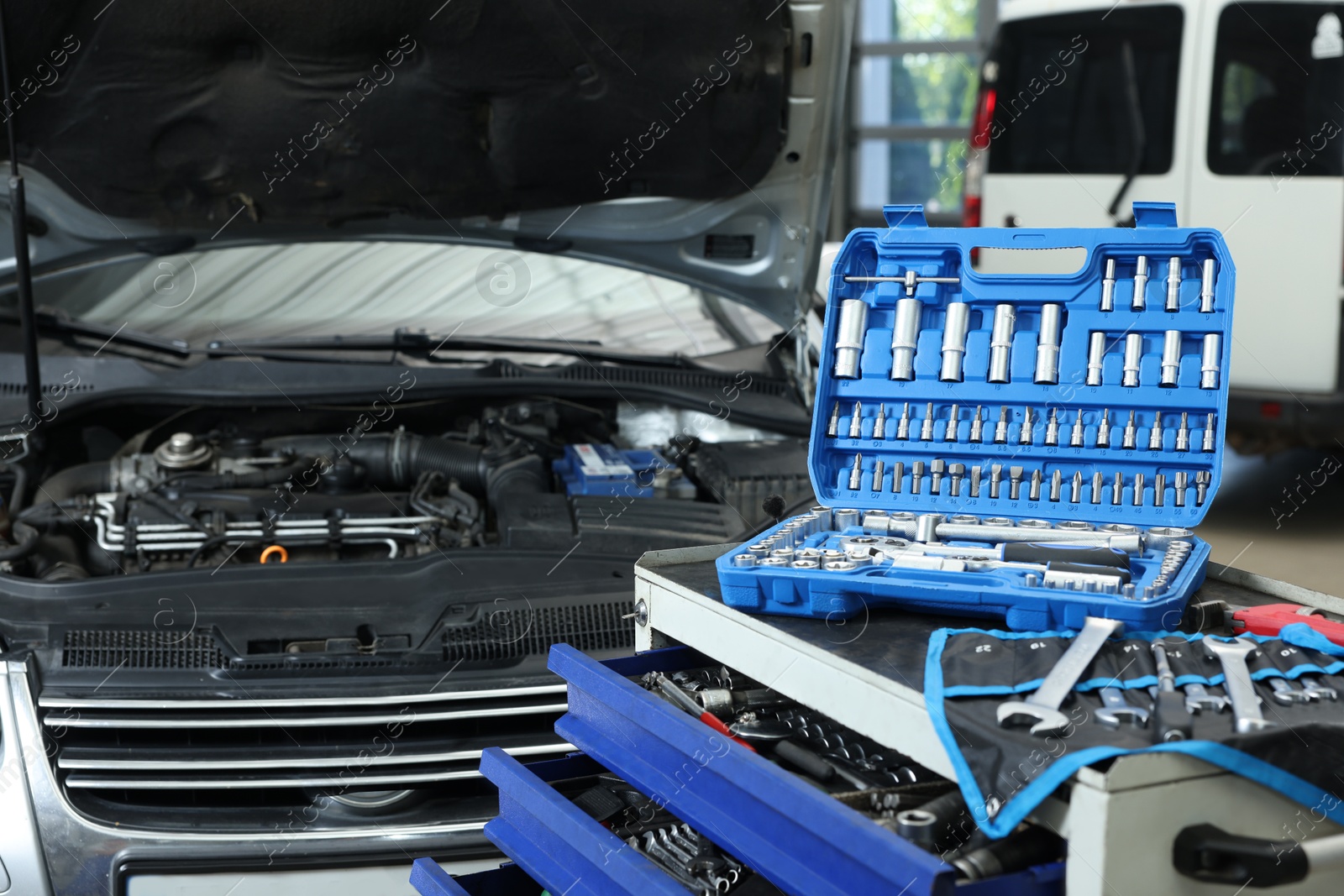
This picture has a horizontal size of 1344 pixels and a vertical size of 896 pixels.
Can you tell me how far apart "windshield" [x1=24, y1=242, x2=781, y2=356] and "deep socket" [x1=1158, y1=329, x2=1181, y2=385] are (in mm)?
1439

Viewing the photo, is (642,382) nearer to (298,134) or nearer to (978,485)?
(298,134)

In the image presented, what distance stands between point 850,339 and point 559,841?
73cm

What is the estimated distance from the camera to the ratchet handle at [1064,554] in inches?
49.3

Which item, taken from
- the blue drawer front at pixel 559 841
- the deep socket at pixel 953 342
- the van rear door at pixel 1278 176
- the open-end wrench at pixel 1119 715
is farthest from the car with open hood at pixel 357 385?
the van rear door at pixel 1278 176

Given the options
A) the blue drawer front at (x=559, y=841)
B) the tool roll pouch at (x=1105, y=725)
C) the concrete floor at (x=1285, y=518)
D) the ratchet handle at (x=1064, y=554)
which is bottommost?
the concrete floor at (x=1285, y=518)

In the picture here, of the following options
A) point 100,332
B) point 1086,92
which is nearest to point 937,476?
point 100,332

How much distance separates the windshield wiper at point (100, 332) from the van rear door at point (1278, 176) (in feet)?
11.3

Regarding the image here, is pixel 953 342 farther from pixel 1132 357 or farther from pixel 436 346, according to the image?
pixel 436 346

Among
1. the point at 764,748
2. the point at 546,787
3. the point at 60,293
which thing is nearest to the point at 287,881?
the point at 546,787

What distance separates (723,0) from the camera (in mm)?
2229

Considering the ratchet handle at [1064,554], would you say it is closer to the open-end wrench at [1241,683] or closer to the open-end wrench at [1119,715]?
the open-end wrench at [1241,683]

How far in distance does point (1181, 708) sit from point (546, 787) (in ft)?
2.14

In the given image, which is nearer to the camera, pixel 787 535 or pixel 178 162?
pixel 787 535

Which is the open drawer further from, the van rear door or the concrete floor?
the van rear door
